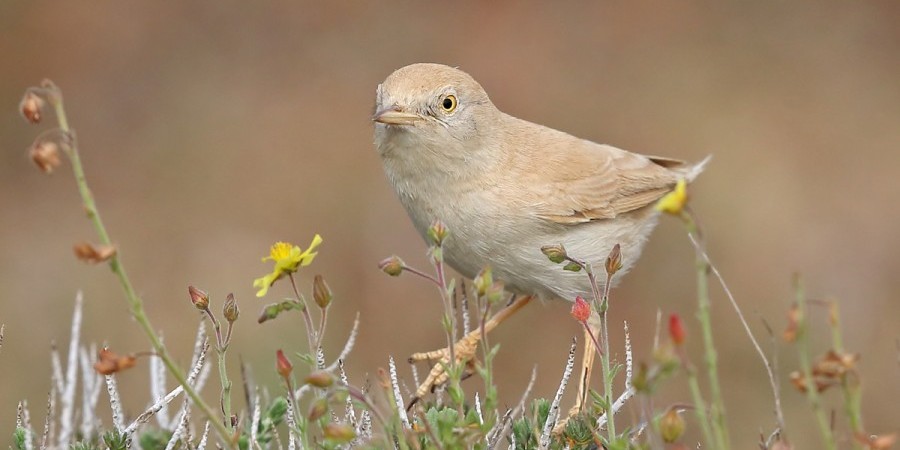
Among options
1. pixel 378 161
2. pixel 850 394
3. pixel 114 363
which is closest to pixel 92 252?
pixel 114 363

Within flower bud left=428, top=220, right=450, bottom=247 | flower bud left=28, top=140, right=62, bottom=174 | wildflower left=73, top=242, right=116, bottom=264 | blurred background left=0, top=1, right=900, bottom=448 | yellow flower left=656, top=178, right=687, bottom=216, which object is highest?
flower bud left=28, top=140, right=62, bottom=174

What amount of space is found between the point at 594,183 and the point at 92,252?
307 centimetres

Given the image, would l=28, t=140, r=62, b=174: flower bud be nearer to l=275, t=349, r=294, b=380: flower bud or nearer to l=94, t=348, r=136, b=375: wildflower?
l=94, t=348, r=136, b=375: wildflower

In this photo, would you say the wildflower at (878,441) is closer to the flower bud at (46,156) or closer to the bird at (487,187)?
the flower bud at (46,156)

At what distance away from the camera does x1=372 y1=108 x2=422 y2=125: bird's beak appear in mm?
4281

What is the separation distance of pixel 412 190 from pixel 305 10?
23.0ft

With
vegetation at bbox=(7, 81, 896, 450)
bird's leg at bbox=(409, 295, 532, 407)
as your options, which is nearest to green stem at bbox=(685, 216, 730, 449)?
vegetation at bbox=(7, 81, 896, 450)

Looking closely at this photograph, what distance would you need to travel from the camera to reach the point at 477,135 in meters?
4.78

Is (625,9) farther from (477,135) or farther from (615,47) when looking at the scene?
(477,135)

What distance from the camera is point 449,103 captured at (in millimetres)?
4637

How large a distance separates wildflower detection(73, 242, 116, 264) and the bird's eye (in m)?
2.43

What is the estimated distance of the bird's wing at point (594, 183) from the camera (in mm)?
4789

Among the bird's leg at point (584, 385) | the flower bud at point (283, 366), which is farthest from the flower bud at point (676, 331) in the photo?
the flower bud at point (283, 366)

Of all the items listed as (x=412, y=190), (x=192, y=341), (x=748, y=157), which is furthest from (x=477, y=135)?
(x=748, y=157)
